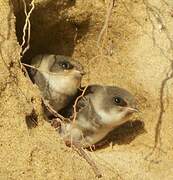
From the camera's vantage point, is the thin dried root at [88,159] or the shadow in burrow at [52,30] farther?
the shadow in burrow at [52,30]

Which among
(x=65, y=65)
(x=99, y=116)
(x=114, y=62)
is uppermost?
(x=65, y=65)

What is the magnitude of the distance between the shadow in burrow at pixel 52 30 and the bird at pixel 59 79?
265mm

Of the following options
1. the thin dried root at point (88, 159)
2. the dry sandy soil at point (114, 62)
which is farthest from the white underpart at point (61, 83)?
the thin dried root at point (88, 159)

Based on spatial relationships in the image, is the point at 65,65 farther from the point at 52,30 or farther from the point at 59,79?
the point at 52,30

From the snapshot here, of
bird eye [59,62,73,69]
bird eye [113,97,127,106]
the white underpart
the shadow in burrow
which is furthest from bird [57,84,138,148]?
the shadow in burrow

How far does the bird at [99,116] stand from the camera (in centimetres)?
459

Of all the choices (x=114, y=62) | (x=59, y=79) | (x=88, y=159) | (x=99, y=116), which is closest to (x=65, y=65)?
(x=59, y=79)

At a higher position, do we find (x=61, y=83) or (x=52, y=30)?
(x=52, y=30)

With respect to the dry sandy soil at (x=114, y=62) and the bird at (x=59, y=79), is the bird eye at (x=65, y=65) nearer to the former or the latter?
the bird at (x=59, y=79)

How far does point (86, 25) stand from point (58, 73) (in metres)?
0.57

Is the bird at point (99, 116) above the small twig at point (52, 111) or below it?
below

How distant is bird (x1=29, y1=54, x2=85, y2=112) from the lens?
4.70 m

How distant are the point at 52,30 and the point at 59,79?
0.49 metres

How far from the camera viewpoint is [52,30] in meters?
5.08
